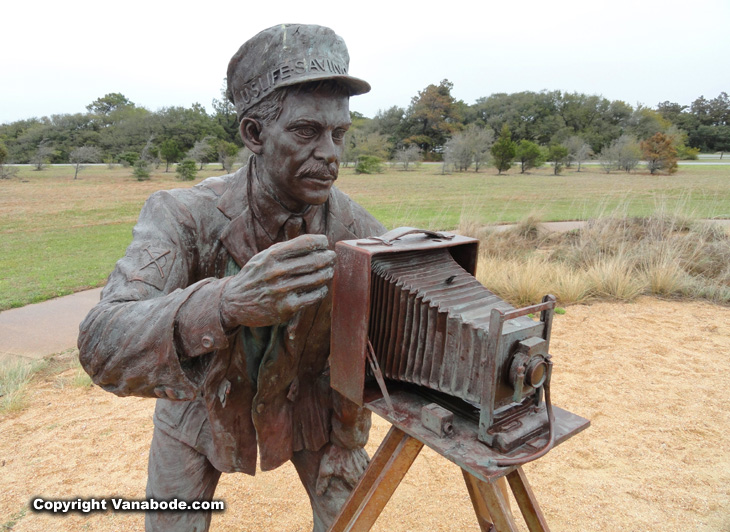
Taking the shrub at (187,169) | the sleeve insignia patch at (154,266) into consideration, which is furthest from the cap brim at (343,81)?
the shrub at (187,169)

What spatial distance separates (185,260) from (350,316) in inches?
25.2

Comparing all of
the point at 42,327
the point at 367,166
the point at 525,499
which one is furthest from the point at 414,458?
the point at 367,166

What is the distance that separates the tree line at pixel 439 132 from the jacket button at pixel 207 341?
27.4 metres

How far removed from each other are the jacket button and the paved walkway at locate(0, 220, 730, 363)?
557 centimetres

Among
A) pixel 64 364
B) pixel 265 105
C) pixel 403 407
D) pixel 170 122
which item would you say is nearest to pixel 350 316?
pixel 403 407

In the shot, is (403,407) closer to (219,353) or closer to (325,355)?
(325,355)

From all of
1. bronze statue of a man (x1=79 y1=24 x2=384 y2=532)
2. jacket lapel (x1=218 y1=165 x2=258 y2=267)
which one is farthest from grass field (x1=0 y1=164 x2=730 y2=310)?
jacket lapel (x1=218 y1=165 x2=258 y2=267)

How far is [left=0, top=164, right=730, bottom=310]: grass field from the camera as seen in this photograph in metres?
9.16

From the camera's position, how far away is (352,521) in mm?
1723

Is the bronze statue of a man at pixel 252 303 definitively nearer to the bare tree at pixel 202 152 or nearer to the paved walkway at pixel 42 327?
the paved walkway at pixel 42 327

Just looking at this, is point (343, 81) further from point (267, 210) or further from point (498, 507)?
point (498, 507)

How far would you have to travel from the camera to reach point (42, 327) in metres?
6.64

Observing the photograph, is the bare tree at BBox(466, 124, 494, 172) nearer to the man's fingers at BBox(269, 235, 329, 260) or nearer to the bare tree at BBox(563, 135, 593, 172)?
the bare tree at BBox(563, 135, 593, 172)

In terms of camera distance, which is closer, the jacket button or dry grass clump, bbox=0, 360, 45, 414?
the jacket button
